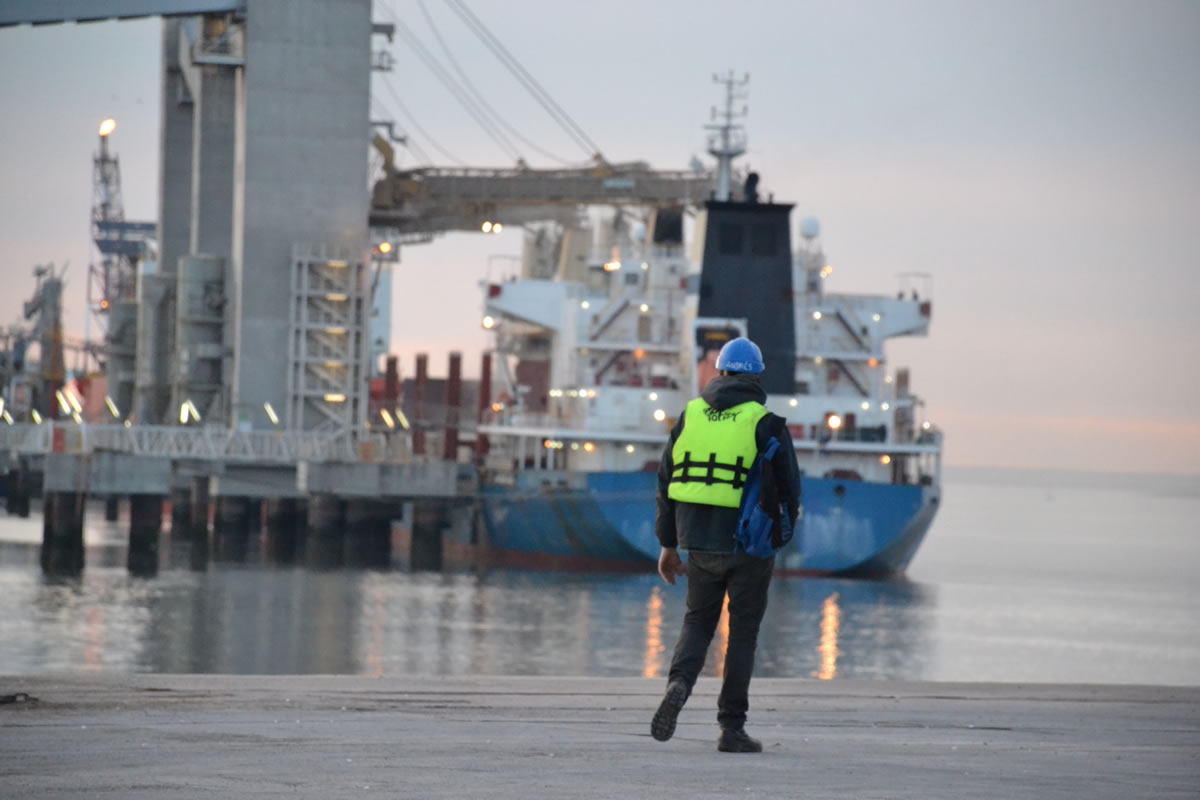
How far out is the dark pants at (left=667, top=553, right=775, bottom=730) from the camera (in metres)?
6.75

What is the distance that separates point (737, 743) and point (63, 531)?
35.3m

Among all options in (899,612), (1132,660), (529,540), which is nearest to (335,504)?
(529,540)

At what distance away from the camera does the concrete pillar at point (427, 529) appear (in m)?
46.5

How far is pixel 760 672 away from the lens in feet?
77.9

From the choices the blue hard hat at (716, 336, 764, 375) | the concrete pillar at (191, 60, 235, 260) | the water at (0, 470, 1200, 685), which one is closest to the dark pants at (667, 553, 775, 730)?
the blue hard hat at (716, 336, 764, 375)

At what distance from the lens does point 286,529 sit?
45.2 meters

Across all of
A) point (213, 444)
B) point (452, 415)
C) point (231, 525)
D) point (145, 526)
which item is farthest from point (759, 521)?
point (452, 415)

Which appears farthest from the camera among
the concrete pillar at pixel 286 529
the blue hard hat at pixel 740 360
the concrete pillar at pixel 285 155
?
the concrete pillar at pixel 285 155

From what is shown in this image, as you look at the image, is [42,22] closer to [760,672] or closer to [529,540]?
[760,672]

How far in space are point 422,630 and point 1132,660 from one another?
1141cm

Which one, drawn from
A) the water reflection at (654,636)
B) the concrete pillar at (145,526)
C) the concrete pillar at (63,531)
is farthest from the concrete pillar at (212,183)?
the water reflection at (654,636)

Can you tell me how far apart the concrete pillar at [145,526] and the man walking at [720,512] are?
114 feet

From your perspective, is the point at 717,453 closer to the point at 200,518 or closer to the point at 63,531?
the point at 63,531

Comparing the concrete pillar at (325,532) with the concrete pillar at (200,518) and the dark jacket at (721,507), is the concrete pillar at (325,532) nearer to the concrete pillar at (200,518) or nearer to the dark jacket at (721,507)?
the concrete pillar at (200,518)
